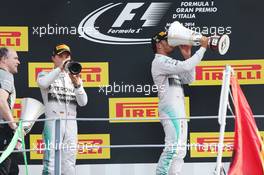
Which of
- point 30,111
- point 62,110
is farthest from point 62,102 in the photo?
point 30,111

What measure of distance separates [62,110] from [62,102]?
3.3 inches

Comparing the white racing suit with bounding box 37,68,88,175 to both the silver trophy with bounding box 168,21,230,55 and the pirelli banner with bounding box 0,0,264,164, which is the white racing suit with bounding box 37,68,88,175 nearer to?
the pirelli banner with bounding box 0,0,264,164

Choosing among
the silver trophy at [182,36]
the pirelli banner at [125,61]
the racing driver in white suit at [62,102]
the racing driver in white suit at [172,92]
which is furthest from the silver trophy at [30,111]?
the silver trophy at [182,36]

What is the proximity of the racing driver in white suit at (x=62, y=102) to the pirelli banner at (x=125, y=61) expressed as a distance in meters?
0.45

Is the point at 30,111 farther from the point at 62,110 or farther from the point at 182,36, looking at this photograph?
the point at 182,36

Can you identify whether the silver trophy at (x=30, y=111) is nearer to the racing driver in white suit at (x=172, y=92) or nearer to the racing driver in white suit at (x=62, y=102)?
the racing driver in white suit at (x=62, y=102)

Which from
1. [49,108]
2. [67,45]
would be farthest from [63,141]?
[67,45]

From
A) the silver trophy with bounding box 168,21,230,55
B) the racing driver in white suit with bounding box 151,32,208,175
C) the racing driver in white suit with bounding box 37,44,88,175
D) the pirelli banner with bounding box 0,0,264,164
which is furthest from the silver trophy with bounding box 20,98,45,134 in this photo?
the silver trophy with bounding box 168,21,230,55

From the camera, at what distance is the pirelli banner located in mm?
9805

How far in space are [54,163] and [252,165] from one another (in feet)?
6.31

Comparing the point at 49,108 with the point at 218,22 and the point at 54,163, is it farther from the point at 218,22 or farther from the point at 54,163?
the point at 218,22

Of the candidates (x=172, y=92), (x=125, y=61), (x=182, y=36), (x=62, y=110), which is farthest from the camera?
(x=125, y=61)

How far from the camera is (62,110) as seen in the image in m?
9.30

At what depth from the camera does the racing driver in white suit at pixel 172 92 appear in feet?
29.2
